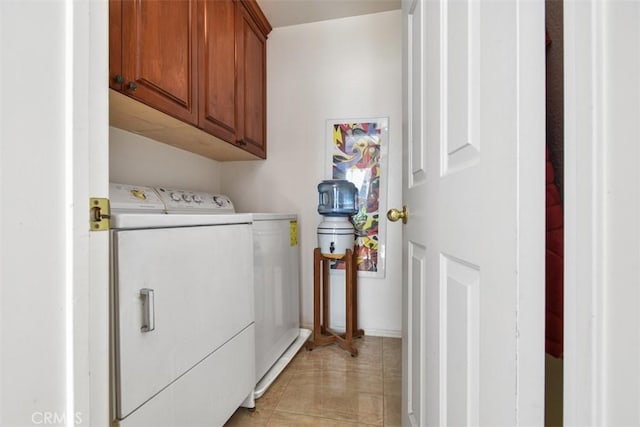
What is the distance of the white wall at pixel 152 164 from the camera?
151cm

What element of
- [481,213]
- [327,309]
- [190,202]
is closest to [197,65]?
[190,202]

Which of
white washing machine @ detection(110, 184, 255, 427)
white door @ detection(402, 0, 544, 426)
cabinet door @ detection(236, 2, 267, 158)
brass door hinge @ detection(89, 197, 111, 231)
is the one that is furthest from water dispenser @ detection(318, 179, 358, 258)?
brass door hinge @ detection(89, 197, 111, 231)

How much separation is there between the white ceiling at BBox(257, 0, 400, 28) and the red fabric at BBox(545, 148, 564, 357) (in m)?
2.16

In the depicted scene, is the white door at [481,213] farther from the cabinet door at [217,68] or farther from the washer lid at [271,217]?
the cabinet door at [217,68]

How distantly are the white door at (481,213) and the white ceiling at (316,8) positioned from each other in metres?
1.56

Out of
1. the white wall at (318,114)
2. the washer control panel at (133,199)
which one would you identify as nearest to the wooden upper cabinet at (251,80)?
the white wall at (318,114)

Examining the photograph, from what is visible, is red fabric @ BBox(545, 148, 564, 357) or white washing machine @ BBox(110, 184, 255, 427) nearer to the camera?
red fabric @ BBox(545, 148, 564, 357)

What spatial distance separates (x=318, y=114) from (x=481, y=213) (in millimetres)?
2032

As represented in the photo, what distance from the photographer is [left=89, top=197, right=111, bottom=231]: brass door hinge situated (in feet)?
1.77

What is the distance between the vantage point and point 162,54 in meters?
1.24
